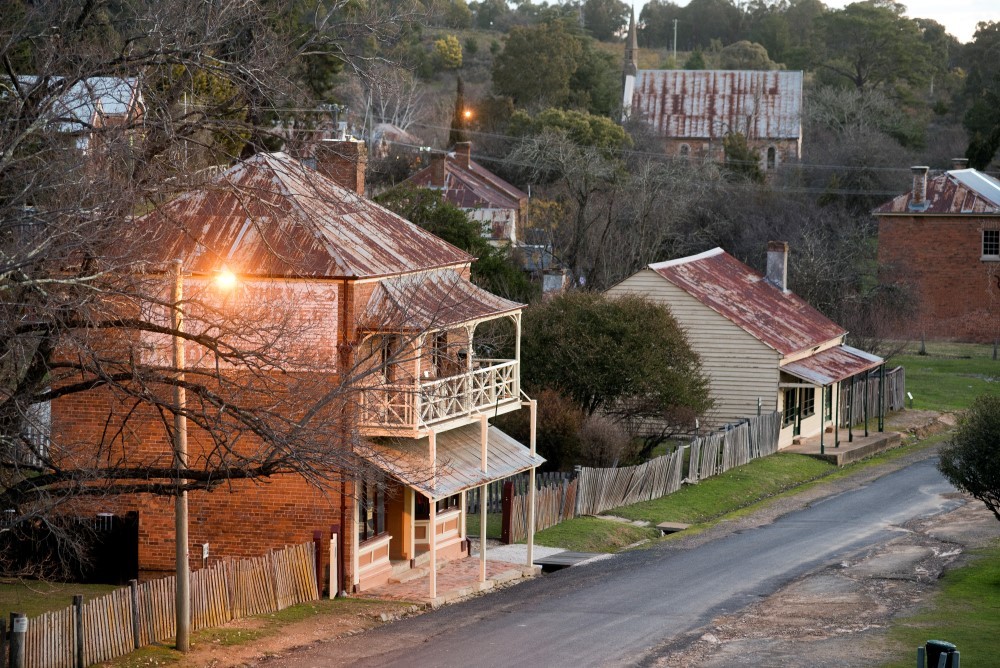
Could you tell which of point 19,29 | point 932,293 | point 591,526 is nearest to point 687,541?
point 591,526

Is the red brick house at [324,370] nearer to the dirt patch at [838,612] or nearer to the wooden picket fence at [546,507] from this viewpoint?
the wooden picket fence at [546,507]

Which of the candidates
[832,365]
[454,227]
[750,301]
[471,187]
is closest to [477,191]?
[471,187]

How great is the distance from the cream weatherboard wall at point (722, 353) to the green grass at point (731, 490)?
178cm

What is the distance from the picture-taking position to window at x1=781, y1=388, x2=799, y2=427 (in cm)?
4162

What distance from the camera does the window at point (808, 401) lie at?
4284 centimetres

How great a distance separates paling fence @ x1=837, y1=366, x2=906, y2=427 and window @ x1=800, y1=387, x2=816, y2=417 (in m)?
0.75

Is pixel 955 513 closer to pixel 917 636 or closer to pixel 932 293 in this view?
pixel 917 636

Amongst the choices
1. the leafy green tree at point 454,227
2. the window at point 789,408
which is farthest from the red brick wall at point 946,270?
the leafy green tree at point 454,227

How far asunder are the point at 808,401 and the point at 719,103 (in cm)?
4657

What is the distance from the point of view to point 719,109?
86.6m

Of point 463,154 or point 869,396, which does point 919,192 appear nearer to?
point 869,396

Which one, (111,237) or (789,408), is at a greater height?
(111,237)

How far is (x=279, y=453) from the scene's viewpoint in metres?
16.2

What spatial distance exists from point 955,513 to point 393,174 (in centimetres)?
3915
